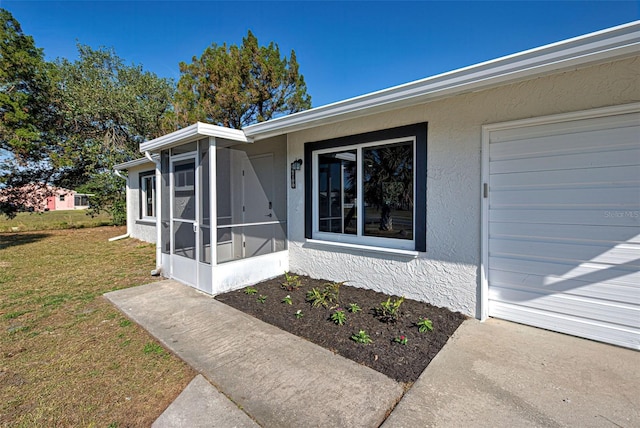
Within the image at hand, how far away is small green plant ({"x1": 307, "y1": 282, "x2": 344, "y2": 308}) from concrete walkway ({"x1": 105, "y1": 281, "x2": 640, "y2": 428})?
0.79 m

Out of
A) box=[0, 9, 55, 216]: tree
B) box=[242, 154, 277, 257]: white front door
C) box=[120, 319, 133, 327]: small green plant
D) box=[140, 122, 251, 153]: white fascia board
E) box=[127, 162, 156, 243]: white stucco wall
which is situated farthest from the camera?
box=[0, 9, 55, 216]: tree

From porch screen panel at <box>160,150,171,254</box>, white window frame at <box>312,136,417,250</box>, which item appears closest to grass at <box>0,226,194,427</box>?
porch screen panel at <box>160,150,171,254</box>

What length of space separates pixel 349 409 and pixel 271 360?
89cm

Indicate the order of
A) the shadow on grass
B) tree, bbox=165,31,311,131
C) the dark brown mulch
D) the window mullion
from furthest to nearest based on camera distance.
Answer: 1. tree, bbox=165,31,311,131
2. the shadow on grass
3. the window mullion
4. the dark brown mulch

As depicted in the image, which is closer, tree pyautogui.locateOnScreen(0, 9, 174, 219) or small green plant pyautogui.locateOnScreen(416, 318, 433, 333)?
small green plant pyautogui.locateOnScreen(416, 318, 433, 333)

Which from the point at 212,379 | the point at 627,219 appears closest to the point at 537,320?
the point at 627,219

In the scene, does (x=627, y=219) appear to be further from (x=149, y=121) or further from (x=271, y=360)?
(x=149, y=121)

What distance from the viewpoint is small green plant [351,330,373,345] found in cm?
285

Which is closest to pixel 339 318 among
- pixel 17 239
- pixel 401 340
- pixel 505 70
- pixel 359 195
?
pixel 401 340

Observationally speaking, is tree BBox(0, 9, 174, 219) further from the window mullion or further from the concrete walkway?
the concrete walkway

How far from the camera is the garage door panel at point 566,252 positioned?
8.82ft

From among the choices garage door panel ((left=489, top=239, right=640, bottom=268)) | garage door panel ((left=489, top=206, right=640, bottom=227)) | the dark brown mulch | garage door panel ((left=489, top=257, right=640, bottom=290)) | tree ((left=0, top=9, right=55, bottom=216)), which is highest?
tree ((left=0, top=9, right=55, bottom=216))

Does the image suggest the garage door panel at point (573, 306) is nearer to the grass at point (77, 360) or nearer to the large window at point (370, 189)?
the large window at point (370, 189)

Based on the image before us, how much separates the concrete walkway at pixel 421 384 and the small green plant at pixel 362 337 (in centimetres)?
32
